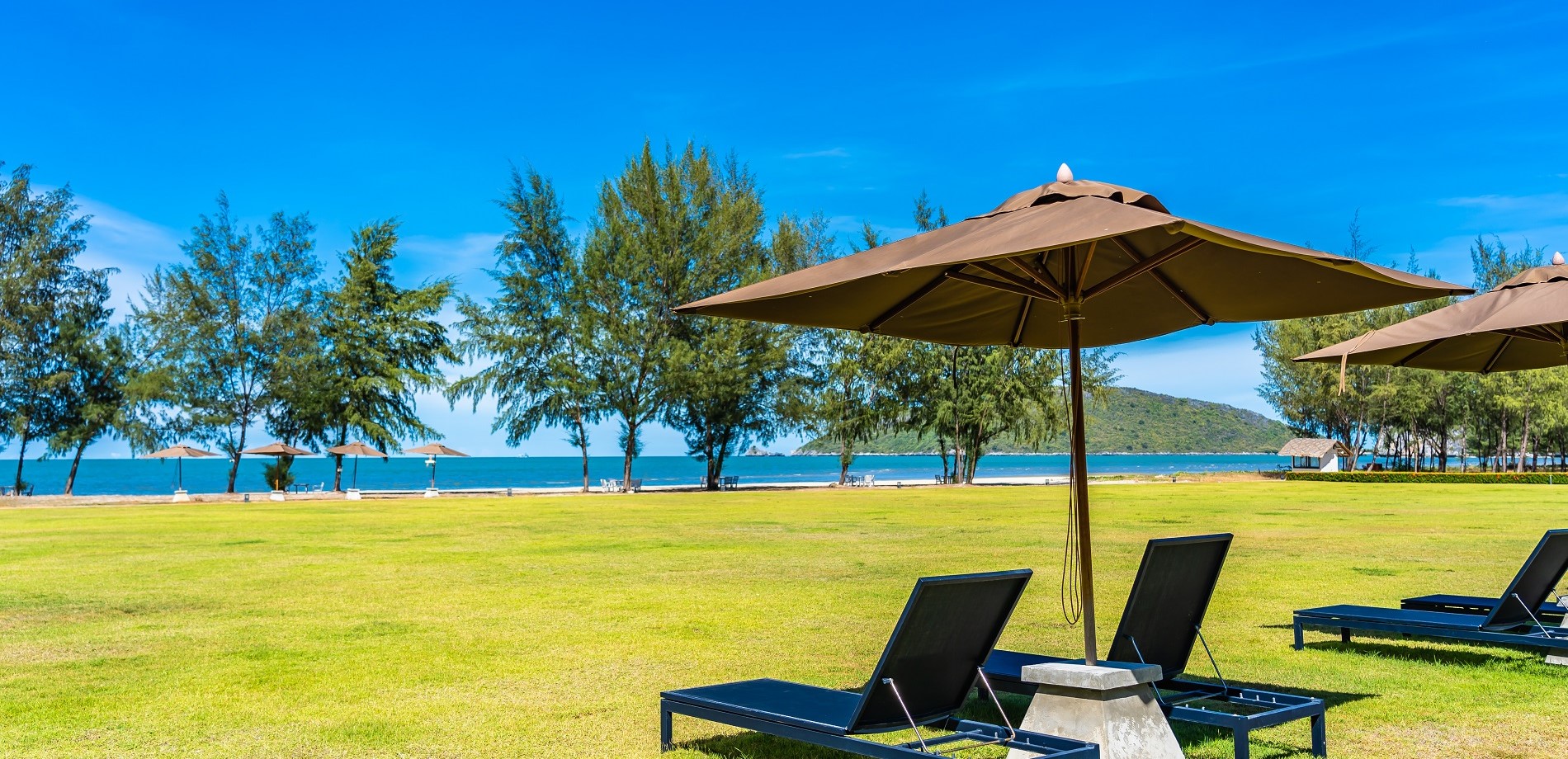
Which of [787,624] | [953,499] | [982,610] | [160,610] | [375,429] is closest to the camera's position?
[982,610]

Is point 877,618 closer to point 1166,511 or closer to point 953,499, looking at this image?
point 1166,511

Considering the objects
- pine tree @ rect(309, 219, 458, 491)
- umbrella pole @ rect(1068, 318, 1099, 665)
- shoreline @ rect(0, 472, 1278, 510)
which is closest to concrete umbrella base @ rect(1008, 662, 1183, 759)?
umbrella pole @ rect(1068, 318, 1099, 665)

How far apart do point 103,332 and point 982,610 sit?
4917 centimetres

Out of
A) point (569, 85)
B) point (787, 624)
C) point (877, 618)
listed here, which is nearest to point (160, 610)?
point (787, 624)

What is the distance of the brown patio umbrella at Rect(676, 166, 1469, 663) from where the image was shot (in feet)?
13.3

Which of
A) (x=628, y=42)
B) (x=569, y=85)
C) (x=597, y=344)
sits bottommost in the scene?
(x=597, y=344)

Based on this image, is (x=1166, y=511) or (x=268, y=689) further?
(x=1166, y=511)

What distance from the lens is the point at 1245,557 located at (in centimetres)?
1476

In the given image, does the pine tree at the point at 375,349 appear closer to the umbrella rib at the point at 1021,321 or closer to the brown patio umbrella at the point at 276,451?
the brown patio umbrella at the point at 276,451

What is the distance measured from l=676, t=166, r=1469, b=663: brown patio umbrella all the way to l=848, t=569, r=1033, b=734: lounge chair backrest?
0.39 metres

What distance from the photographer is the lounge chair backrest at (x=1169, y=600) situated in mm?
5266

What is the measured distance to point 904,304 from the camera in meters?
5.75

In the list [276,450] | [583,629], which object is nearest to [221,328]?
[276,450]

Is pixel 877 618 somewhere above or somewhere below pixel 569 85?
below
